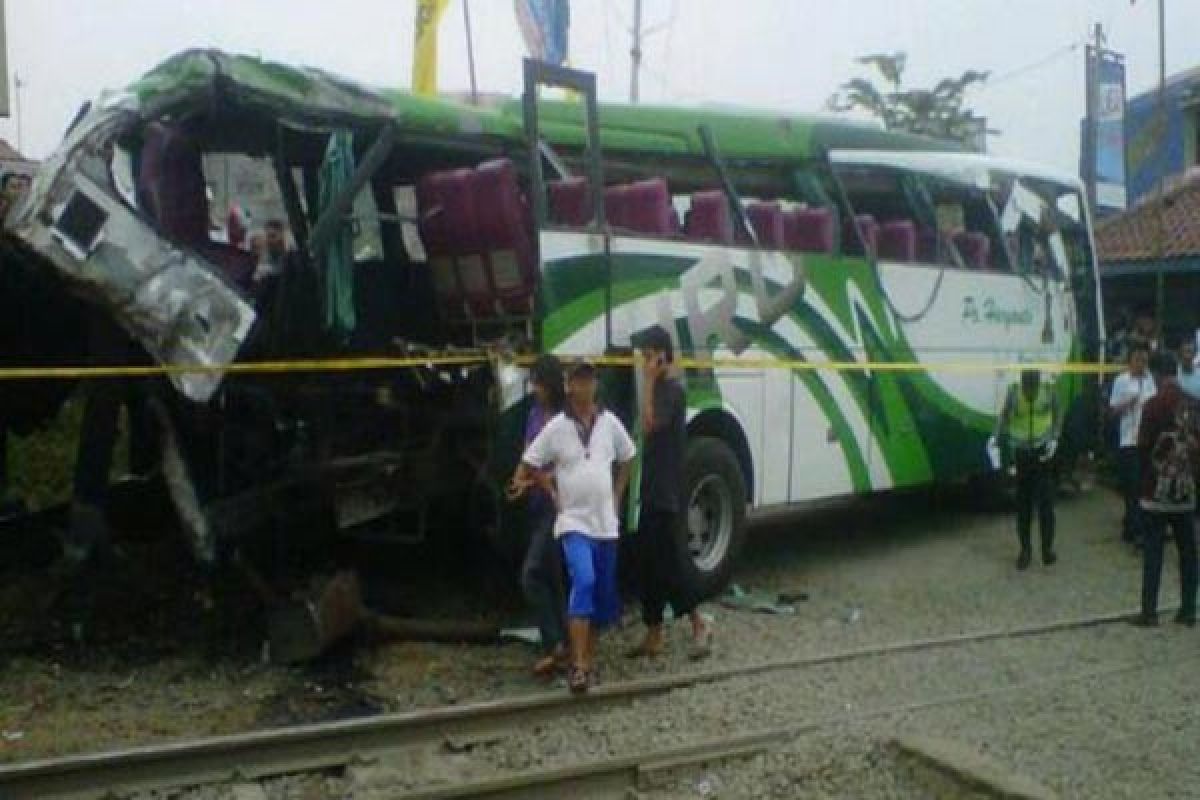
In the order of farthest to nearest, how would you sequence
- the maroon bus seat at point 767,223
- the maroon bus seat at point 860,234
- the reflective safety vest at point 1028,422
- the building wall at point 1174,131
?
1. the building wall at point 1174,131
2. the reflective safety vest at point 1028,422
3. the maroon bus seat at point 860,234
4. the maroon bus seat at point 767,223

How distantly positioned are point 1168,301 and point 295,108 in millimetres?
16656

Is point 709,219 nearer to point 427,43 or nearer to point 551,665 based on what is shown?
point 551,665

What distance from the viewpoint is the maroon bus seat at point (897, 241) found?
1231 centimetres

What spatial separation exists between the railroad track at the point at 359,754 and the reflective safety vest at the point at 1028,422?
4.67 m

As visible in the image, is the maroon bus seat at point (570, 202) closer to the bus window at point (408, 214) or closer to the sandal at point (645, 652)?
the bus window at point (408, 214)

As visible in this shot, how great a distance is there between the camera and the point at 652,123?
10.4 m

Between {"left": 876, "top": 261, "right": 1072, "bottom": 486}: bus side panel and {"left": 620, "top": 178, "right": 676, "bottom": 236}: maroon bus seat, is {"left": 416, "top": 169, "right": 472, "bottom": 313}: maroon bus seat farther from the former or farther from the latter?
{"left": 876, "top": 261, "right": 1072, "bottom": 486}: bus side panel

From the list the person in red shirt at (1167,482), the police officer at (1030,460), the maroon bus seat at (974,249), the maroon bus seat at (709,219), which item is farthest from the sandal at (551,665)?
the maroon bus seat at (974,249)

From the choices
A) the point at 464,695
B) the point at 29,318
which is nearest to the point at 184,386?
the point at 29,318

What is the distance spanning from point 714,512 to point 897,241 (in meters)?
3.33

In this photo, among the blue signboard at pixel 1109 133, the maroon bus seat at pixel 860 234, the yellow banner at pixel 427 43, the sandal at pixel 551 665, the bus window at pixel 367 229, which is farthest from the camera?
the blue signboard at pixel 1109 133

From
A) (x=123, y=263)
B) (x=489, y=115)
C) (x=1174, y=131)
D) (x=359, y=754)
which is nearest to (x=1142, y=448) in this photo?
(x=489, y=115)

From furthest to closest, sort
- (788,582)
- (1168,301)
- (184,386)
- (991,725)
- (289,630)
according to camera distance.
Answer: (1168,301)
(788,582)
(289,630)
(184,386)
(991,725)

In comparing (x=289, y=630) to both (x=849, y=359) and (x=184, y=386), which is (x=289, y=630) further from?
(x=849, y=359)
